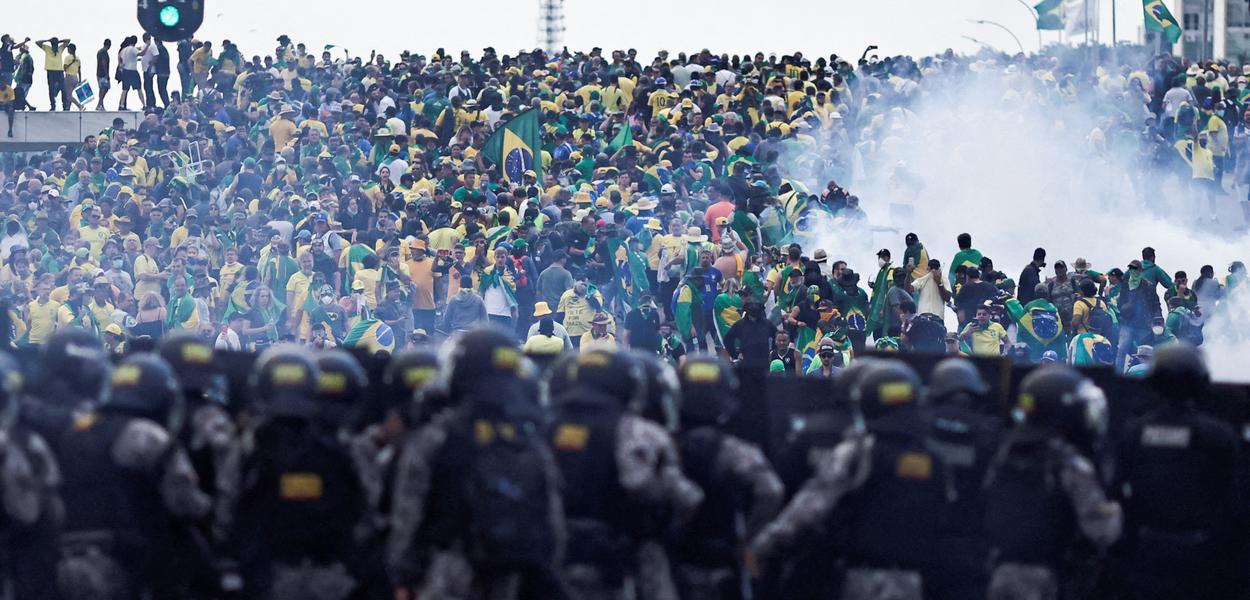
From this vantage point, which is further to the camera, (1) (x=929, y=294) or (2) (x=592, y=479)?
(1) (x=929, y=294)

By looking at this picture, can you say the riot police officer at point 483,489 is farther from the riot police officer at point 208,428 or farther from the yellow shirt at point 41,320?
the yellow shirt at point 41,320

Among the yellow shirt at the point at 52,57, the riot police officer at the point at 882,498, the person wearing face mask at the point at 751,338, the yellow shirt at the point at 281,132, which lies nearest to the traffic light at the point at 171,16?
the person wearing face mask at the point at 751,338

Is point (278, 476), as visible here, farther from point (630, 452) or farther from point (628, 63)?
point (628, 63)

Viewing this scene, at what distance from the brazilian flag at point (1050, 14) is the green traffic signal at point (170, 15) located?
80.9 feet

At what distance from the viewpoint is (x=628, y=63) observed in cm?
3228

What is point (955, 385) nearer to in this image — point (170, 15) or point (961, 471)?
point (961, 471)

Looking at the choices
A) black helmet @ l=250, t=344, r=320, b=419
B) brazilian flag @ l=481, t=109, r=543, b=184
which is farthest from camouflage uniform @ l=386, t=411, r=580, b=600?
brazilian flag @ l=481, t=109, r=543, b=184

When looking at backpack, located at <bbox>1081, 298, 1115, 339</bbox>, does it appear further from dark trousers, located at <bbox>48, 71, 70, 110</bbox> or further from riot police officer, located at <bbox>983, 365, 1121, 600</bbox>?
dark trousers, located at <bbox>48, 71, 70, 110</bbox>

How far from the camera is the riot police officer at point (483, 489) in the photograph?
892cm

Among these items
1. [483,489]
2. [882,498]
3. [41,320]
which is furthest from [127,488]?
[41,320]

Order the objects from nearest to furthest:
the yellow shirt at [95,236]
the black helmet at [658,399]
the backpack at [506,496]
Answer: the backpack at [506,496], the black helmet at [658,399], the yellow shirt at [95,236]

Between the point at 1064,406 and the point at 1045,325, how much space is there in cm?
987

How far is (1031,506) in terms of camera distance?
9.24m

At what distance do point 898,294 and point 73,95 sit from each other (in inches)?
843
